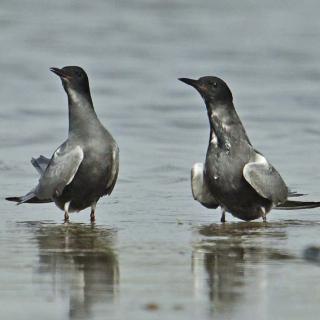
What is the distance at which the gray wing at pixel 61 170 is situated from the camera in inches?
423

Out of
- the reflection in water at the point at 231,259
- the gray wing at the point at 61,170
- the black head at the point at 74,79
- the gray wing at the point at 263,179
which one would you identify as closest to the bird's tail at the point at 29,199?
the gray wing at the point at 61,170

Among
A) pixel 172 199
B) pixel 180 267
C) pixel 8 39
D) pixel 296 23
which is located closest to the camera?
pixel 180 267

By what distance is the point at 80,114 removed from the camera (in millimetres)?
11203

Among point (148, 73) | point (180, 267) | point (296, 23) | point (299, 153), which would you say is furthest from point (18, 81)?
point (180, 267)

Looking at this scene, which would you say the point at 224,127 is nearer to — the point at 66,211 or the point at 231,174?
the point at 231,174

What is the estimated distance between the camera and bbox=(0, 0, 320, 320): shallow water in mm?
6977

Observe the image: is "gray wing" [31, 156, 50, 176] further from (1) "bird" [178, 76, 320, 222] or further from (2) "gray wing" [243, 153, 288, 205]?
(2) "gray wing" [243, 153, 288, 205]

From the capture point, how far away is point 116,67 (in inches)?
974

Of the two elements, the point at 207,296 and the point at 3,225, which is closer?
the point at 207,296

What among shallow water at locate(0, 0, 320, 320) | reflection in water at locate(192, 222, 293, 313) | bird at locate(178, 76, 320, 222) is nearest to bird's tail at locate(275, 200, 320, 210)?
bird at locate(178, 76, 320, 222)

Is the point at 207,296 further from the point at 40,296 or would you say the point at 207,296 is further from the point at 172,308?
the point at 40,296

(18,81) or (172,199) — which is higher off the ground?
(18,81)

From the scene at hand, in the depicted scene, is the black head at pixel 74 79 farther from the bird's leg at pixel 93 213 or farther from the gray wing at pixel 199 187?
the gray wing at pixel 199 187

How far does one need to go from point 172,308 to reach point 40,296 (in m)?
0.78
